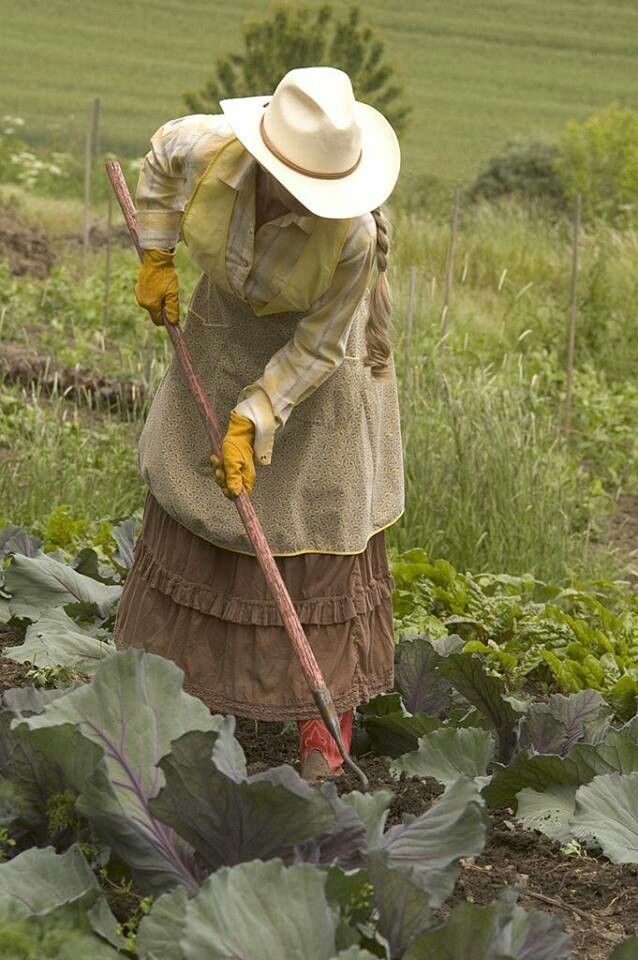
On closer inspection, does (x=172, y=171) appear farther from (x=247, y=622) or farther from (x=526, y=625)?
(x=526, y=625)

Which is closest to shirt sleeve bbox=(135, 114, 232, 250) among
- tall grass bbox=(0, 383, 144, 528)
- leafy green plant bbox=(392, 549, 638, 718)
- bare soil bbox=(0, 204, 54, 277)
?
leafy green plant bbox=(392, 549, 638, 718)

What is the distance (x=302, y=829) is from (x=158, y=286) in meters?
1.29

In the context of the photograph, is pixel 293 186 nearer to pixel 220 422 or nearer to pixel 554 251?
pixel 220 422

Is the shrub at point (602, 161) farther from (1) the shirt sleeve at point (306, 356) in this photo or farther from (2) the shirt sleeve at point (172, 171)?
(1) the shirt sleeve at point (306, 356)

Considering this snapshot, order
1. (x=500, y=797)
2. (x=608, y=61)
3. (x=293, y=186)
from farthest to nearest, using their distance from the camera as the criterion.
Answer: (x=608, y=61) < (x=500, y=797) < (x=293, y=186)

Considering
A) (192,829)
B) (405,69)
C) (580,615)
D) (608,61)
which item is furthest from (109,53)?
(192,829)

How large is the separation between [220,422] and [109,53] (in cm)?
2615

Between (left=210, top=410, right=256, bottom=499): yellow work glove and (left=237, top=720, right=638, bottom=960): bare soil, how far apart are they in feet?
2.03

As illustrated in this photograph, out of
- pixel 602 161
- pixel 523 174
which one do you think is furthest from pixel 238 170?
pixel 523 174

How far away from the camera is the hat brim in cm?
282

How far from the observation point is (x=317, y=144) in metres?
2.84

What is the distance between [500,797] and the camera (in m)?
3.25

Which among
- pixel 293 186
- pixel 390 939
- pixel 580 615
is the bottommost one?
pixel 580 615

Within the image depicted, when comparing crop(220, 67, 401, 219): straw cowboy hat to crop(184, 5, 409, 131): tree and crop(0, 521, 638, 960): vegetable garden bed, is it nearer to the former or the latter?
crop(0, 521, 638, 960): vegetable garden bed
